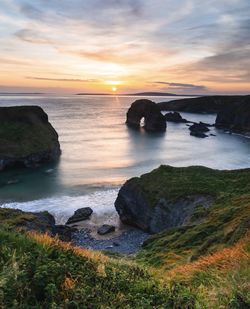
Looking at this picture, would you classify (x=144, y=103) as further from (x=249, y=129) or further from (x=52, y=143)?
(x=52, y=143)

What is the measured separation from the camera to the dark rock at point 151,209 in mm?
36844

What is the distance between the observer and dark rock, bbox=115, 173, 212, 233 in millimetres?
36844

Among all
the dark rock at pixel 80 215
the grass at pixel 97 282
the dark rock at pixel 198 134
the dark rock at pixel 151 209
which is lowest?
the dark rock at pixel 198 134

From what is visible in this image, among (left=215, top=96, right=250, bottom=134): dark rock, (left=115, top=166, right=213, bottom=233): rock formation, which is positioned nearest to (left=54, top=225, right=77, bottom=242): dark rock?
(left=115, top=166, right=213, bottom=233): rock formation

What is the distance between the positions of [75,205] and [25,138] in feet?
126

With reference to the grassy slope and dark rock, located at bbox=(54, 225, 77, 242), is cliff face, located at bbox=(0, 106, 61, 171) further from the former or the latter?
the grassy slope

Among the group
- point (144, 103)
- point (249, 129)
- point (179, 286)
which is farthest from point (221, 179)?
point (144, 103)

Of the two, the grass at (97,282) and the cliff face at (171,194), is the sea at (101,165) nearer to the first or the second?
the cliff face at (171,194)

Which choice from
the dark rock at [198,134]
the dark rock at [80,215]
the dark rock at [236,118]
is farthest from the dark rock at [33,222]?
the dark rock at [236,118]

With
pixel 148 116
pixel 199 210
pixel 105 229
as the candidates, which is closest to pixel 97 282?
pixel 199 210

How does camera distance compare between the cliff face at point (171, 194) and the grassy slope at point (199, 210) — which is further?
the cliff face at point (171, 194)

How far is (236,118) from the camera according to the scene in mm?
172125

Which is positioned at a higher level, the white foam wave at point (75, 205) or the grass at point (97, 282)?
the grass at point (97, 282)

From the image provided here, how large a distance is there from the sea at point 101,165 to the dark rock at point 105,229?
12.2 feet
